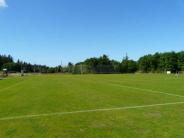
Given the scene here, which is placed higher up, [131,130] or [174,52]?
[174,52]

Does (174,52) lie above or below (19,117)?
above

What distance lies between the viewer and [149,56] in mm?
138125

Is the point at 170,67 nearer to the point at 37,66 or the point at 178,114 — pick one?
the point at 37,66

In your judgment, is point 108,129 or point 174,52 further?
point 174,52

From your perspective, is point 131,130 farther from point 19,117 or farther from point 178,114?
point 19,117

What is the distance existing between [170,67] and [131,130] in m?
118

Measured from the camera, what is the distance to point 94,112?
10008 millimetres

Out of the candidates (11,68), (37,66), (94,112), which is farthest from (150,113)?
(37,66)

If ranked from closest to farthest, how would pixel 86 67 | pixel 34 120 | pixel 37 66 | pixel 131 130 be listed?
pixel 131 130, pixel 34 120, pixel 86 67, pixel 37 66

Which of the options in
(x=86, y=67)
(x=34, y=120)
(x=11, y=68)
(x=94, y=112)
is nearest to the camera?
(x=34, y=120)

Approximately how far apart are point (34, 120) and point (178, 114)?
494 centimetres

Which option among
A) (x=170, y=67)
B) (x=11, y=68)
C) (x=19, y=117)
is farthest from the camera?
(x=11, y=68)

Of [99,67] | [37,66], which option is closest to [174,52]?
[99,67]

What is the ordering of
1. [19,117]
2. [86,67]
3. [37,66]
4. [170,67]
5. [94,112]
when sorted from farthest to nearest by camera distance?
1. [37,66]
2. [86,67]
3. [170,67]
4. [94,112]
5. [19,117]
